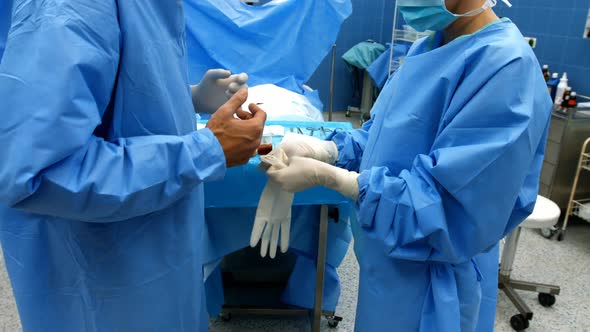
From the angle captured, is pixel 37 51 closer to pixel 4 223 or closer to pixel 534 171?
pixel 4 223

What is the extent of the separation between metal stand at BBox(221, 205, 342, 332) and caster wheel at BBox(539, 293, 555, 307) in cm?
100

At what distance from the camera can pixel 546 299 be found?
2002 millimetres

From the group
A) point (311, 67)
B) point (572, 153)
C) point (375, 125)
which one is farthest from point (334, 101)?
point (375, 125)

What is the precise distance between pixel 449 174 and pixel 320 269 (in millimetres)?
941

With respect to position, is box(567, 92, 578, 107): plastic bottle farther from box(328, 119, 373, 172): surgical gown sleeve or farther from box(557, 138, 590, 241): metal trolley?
box(328, 119, 373, 172): surgical gown sleeve

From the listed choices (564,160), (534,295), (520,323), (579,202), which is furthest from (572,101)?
(520,323)

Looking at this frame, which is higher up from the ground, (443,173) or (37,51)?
(37,51)

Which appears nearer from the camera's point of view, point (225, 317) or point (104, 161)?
point (104, 161)

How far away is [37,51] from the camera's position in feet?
2.06

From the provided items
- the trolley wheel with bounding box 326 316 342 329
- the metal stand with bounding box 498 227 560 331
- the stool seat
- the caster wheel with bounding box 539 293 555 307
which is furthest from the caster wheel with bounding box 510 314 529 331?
the trolley wheel with bounding box 326 316 342 329

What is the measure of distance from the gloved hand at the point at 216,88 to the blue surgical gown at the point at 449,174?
0.43 metres

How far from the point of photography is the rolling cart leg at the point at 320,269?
156 cm

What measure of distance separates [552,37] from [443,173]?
262 cm

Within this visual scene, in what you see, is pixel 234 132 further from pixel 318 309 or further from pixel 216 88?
pixel 318 309
